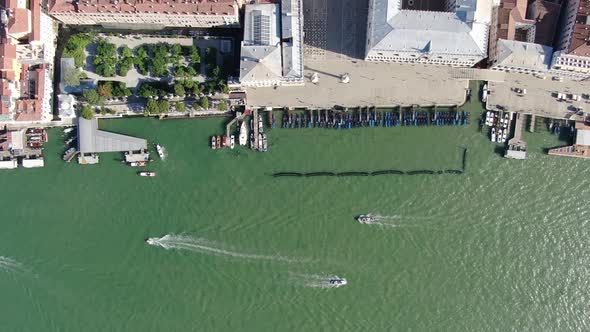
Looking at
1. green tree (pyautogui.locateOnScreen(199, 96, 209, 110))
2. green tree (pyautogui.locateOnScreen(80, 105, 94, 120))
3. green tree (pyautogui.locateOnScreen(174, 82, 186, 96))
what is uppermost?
green tree (pyautogui.locateOnScreen(174, 82, 186, 96))

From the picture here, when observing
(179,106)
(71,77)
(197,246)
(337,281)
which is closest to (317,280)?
(337,281)

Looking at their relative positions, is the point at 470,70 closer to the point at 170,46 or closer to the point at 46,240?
the point at 170,46

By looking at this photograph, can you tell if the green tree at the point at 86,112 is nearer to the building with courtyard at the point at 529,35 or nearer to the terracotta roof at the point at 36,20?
the terracotta roof at the point at 36,20

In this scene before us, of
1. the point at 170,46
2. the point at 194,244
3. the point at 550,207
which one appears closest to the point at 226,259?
the point at 194,244

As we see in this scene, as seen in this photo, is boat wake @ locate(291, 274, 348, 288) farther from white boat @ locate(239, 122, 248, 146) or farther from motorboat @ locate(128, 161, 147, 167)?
motorboat @ locate(128, 161, 147, 167)

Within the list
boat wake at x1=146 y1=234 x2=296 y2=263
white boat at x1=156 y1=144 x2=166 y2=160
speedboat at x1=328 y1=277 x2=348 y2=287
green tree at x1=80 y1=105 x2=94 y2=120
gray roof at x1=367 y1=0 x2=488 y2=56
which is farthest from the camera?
white boat at x1=156 y1=144 x2=166 y2=160

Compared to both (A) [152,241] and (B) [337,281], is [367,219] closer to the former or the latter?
(B) [337,281]

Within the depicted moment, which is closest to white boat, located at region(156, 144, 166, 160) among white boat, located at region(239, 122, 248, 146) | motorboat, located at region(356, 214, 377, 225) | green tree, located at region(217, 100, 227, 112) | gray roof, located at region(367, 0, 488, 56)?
green tree, located at region(217, 100, 227, 112)
